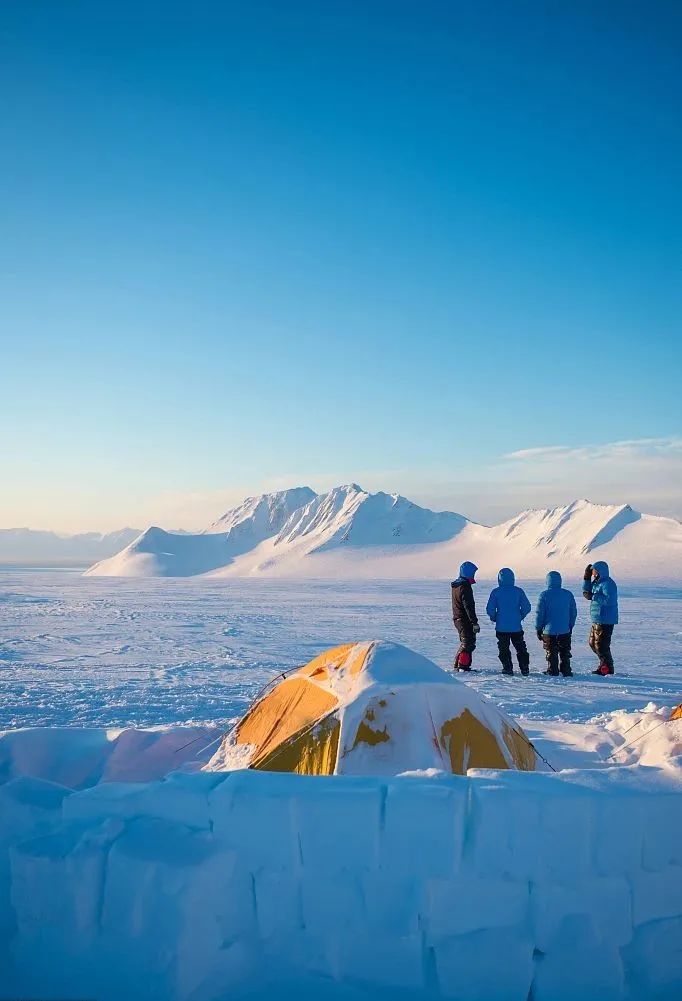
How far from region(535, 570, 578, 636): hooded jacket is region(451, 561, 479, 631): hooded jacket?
870mm

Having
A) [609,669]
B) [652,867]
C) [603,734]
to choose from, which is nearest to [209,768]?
[652,867]

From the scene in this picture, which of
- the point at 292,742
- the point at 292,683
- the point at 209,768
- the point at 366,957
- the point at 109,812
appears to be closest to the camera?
the point at 366,957

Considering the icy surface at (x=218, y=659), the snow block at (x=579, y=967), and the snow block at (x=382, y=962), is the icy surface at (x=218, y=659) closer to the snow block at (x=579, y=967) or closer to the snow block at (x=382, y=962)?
the snow block at (x=382, y=962)

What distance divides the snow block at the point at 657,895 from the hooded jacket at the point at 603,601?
6466 millimetres

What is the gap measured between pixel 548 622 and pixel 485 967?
6.67m

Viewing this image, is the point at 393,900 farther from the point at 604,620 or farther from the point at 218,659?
the point at 218,659

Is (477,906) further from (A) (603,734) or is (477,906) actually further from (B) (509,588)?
(B) (509,588)

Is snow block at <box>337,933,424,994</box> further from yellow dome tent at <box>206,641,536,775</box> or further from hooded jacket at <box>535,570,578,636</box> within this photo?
hooded jacket at <box>535,570,578,636</box>

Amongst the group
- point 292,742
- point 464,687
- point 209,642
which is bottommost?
point 209,642

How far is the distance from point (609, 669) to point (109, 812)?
758 cm

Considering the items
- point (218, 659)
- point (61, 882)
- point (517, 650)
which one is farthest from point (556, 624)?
point (61, 882)

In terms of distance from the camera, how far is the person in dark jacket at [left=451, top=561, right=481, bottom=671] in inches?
344

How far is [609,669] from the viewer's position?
8641 mm

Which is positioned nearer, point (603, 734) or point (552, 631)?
point (603, 734)
